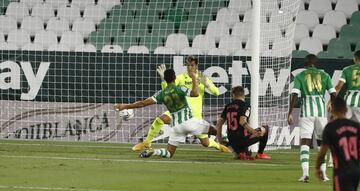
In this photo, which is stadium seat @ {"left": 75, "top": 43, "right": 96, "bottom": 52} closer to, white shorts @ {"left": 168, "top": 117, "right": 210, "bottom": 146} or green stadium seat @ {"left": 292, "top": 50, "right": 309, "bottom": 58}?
green stadium seat @ {"left": 292, "top": 50, "right": 309, "bottom": 58}

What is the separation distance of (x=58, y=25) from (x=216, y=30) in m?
4.12

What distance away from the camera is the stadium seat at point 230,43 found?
972 inches

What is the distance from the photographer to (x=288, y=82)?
2161 centimetres

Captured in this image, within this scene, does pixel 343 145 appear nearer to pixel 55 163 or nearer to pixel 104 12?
pixel 55 163

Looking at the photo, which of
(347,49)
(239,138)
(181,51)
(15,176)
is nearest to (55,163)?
(15,176)

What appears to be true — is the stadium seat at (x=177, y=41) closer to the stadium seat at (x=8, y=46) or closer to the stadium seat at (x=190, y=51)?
the stadium seat at (x=190, y=51)

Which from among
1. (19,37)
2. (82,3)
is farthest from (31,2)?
(82,3)

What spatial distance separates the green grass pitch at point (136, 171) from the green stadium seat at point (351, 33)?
212 inches

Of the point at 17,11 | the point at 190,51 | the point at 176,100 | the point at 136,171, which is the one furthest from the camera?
the point at 17,11

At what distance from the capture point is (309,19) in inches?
1009

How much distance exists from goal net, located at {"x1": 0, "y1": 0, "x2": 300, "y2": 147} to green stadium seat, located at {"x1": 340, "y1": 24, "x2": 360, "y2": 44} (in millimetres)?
2349

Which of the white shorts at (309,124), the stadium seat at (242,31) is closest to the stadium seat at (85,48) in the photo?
the stadium seat at (242,31)

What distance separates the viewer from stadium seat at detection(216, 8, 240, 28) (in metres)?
25.5

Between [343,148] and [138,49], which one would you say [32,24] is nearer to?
[138,49]
